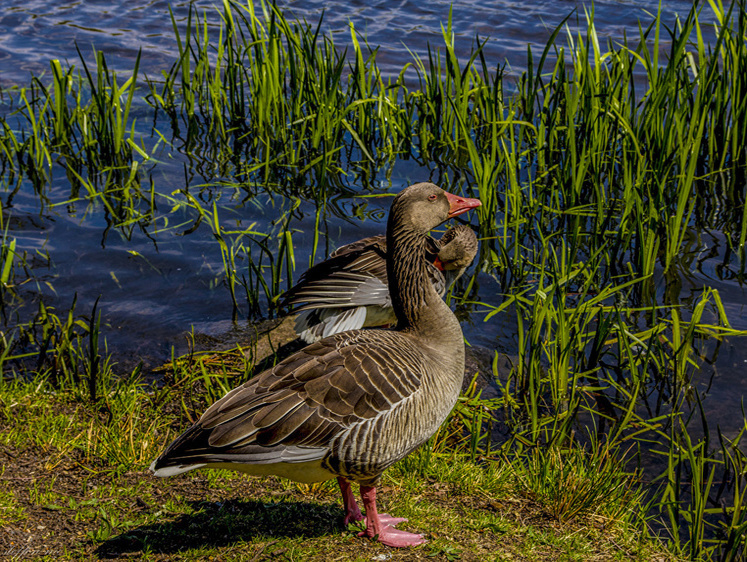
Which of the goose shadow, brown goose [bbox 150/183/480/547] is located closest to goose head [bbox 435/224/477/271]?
brown goose [bbox 150/183/480/547]

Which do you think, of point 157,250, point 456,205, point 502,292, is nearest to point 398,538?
point 456,205

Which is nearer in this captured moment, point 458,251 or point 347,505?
point 347,505

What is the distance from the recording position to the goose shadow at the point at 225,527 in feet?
11.8

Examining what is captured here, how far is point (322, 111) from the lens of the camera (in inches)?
288

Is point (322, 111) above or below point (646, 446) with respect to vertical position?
above

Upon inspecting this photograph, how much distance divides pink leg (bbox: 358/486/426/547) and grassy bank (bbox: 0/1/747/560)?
0.56 feet

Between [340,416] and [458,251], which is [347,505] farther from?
[458,251]

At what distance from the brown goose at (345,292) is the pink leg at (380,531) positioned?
214 centimetres

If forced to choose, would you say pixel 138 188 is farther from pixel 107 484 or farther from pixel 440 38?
pixel 440 38

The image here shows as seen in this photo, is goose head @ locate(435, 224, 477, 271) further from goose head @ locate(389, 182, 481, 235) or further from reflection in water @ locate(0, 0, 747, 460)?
goose head @ locate(389, 182, 481, 235)

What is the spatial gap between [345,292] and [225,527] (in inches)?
96.8

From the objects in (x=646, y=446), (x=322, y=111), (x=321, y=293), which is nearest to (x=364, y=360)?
(x=321, y=293)

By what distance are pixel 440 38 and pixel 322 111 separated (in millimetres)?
6511

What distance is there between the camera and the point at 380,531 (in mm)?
3736
